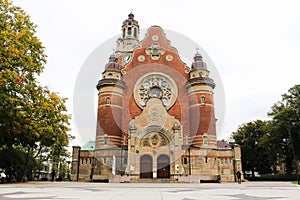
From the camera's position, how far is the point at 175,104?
128ft

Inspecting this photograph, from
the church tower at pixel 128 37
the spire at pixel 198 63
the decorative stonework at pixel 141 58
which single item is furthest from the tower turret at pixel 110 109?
the church tower at pixel 128 37

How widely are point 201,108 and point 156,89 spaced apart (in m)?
7.52

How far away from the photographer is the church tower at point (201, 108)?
35.8m

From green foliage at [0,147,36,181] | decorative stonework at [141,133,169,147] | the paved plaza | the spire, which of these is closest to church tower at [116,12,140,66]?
the spire

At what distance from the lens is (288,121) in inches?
1404

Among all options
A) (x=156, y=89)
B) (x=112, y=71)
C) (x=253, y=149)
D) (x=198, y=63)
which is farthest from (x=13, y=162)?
(x=253, y=149)

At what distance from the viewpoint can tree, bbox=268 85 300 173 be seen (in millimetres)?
35375

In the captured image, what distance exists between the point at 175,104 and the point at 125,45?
737 inches

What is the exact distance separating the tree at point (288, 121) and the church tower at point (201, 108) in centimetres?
875

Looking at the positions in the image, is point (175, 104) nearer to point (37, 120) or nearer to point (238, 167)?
point (238, 167)

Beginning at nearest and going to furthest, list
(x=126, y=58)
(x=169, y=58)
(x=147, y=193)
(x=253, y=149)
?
(x=147, y=193) < (x=169, y=58) < (x=126, y=58) < (x=253, y=149)

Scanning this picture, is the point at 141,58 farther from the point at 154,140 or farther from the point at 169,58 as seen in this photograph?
the point at 154,140

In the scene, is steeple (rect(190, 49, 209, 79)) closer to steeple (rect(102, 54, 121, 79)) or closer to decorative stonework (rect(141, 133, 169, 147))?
steeple (rect(102, 54, 121, 79))

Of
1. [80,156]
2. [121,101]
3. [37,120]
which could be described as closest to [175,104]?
[121,101]
